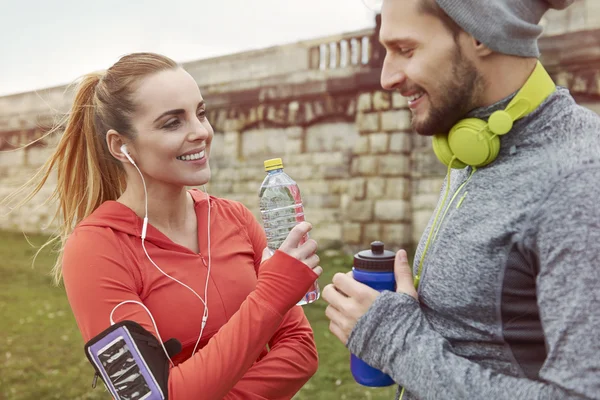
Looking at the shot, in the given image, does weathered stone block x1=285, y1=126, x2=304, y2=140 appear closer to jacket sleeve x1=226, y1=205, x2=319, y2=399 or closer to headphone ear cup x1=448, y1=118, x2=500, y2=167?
jacket sleeve x1=226, y1=205, x2=319, y2=399

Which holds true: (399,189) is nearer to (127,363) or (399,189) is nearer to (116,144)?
(116,144)

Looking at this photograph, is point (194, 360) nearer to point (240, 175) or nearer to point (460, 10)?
point (460, 10)

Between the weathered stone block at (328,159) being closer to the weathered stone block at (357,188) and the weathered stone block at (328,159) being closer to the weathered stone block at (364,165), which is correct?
the weathered stone block at (364,165)

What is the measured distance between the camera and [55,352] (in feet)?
19.0

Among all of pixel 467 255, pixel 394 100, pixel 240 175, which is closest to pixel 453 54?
pixel 467 255

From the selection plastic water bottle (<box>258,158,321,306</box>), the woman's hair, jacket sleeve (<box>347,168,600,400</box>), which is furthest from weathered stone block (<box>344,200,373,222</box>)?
jacket sleeve (<box>347,168,600,400</box>)

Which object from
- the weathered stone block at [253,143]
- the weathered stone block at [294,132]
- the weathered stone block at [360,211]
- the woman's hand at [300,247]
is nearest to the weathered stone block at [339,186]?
the weathered stone block at [360,211]

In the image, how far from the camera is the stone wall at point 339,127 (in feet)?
22.3

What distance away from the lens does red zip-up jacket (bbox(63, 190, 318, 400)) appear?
67.6 inches

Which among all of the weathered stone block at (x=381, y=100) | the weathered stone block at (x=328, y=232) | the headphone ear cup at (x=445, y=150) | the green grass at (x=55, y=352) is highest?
the headphone ear cup at (x=445, y=150)

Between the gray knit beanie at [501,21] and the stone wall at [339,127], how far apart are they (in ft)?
19.8

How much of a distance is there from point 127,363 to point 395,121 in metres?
6.88

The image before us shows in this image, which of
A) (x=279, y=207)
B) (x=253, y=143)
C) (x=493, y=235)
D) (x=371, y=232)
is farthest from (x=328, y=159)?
(x=493, y=235)

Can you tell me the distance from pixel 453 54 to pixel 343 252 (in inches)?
283
